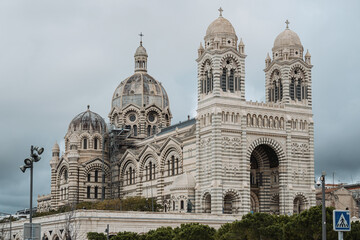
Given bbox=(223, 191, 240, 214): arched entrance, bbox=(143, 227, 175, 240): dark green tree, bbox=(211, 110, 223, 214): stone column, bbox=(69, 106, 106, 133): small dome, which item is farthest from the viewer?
bbox=(69, 106, 106, 133): small dome

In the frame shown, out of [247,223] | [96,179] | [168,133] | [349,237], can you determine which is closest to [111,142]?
[96,179]

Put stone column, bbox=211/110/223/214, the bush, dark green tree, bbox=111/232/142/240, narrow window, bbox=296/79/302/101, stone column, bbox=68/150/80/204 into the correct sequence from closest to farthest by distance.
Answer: dark green tree, bbox=111/232/142/240 < the bush < stone column, bbox=211/110/223/214 < narrow window, bbox=296/79/302/101 < stone column, bbox=68/150/80/204

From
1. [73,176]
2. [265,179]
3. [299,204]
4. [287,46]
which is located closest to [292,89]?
[287,46]

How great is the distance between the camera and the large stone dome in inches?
4441

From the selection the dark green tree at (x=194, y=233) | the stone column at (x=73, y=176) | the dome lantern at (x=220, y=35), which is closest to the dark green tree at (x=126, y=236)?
the dark green tree at (x=194, y=233)

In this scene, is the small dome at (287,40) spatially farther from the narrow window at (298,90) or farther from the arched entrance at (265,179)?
the arched entrance at (265,179)

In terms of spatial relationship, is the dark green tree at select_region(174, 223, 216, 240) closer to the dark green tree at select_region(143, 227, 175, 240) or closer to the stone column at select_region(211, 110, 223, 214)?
the dark green tree at select_region(143, 227, 175, 240)

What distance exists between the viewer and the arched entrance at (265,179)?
84.7 meters

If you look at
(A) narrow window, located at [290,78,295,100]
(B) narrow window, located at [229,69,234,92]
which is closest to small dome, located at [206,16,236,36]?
(B) narrow window, located at [229,69,234,92]

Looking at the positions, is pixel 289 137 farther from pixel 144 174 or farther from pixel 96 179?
pixel 96 179

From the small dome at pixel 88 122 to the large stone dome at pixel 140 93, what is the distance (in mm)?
6046

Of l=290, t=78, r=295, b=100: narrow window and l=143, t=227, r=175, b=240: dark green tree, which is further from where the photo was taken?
l=290, t=78, r=295, b=100: narrow window

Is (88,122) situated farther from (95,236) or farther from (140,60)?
(95,236)

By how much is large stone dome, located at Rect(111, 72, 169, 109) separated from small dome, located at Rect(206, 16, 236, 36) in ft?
102
